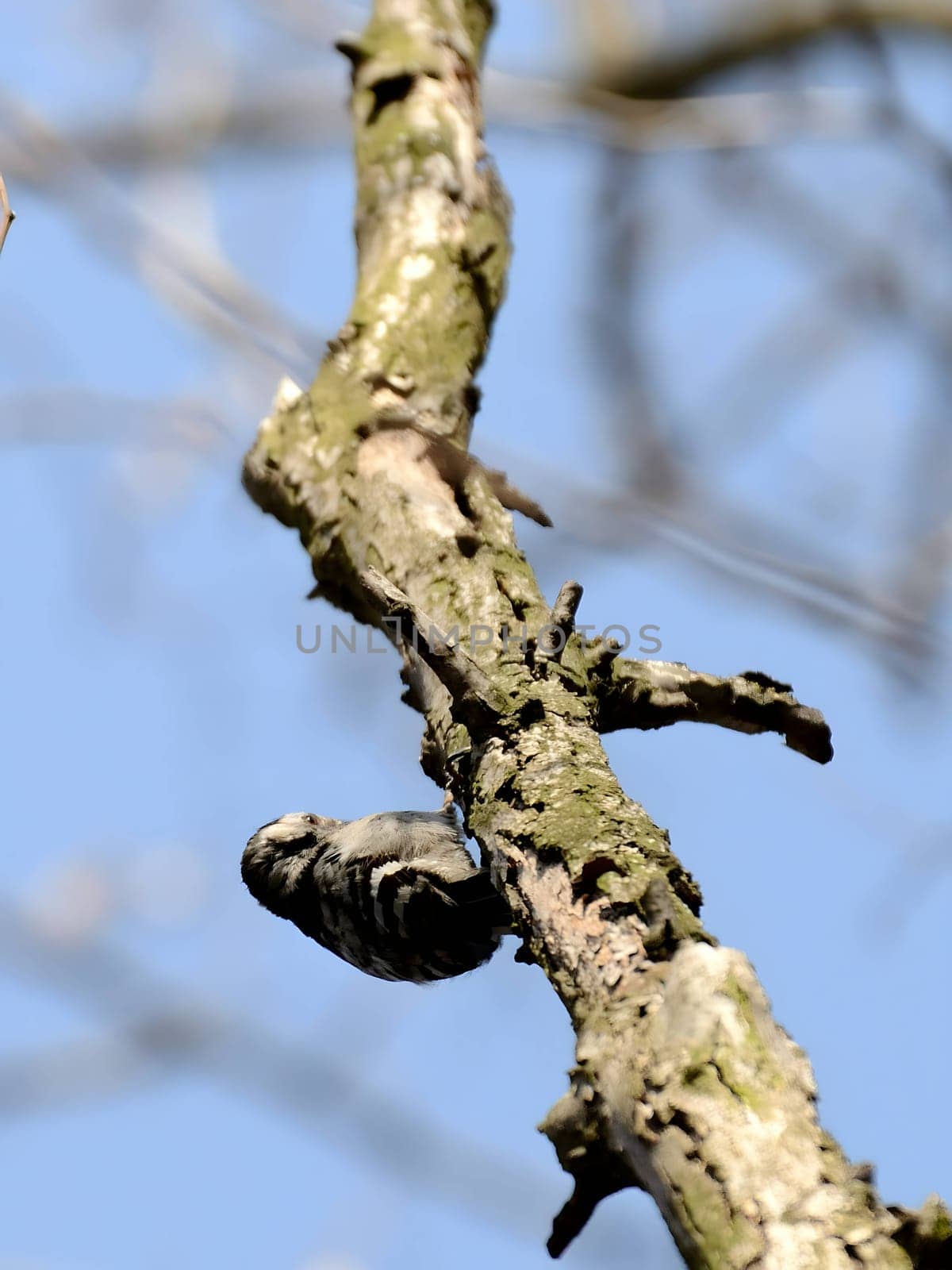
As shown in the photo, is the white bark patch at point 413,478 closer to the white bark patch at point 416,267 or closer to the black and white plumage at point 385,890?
the white bark patch at point 416,267

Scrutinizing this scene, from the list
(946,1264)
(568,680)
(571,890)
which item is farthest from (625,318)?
(946,1264)

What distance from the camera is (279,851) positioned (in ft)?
13.0

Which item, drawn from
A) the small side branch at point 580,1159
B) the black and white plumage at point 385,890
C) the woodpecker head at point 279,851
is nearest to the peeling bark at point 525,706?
the small side branch at point 580,1159

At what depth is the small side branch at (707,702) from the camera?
2363 mm

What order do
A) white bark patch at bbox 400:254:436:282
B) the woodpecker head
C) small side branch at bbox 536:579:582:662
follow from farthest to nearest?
the woodpecker head
white bark patch at bbox 400:254:436:282
small side branch at bbox 536:579:582:662

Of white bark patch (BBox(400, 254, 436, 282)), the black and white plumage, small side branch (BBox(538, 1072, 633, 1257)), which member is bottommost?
small side branch (BBox(538, 1072, 633, 1257))

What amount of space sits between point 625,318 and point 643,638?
150cm

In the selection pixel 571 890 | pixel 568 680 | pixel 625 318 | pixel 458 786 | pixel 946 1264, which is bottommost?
pixel 946 1264

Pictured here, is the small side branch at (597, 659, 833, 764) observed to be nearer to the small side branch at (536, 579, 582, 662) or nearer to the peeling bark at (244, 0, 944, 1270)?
the peeling bark at (244, 0, 944, 1270)

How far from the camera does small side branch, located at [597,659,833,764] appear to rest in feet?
7.75

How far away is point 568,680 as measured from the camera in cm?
227

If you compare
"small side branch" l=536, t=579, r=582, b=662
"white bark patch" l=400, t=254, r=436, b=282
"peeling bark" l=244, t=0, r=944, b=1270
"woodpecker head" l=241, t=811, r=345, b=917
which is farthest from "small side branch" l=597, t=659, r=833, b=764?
"woodpecker head" l=241, t=811, r=345, b=917

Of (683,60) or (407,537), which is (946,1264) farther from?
(683,60)

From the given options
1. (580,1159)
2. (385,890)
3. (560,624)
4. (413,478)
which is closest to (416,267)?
(413,478)
